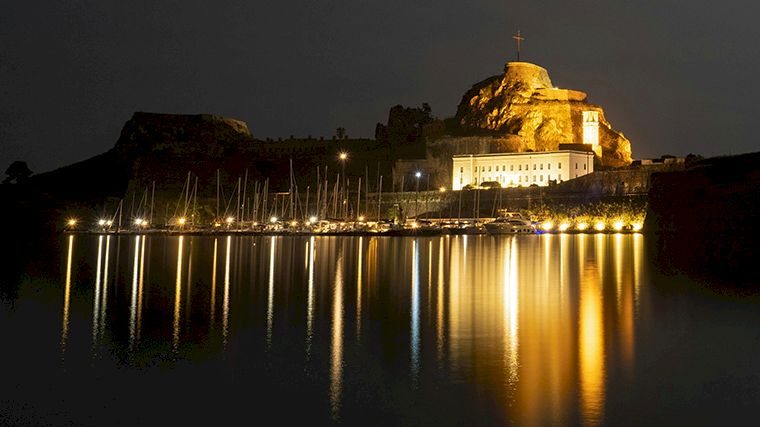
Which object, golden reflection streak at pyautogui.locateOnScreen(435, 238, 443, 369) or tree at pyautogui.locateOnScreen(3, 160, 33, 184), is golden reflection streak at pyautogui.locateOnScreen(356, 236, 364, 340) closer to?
golden reflection streak at pyautogui.locateOnScreen(435, 238, 443, 369)

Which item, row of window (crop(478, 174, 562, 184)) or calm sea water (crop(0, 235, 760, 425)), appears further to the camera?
row of window (crop(478, 174, 562, 184))

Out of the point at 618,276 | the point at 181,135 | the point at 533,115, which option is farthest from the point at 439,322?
the point at 181,135

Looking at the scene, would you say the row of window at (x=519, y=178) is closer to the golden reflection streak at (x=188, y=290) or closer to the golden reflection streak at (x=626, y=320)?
→ the golden reflection streak at (x=188, y=290)

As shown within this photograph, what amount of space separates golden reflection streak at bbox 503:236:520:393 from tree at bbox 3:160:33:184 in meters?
112

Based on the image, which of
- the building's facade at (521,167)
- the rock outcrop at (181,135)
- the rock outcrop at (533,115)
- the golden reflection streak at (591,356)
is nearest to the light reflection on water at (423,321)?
the golden reflection streak at (591,356)

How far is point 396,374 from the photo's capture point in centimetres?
1230

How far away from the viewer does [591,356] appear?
13.5 metres

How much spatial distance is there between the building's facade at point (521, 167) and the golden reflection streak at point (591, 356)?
189 ft

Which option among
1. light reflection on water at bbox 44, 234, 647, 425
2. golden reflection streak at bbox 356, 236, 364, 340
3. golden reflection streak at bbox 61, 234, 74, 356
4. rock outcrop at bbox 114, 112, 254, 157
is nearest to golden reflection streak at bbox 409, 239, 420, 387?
light reflection on water at bbox 44, 234, 647, 425

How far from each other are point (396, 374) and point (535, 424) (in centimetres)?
294

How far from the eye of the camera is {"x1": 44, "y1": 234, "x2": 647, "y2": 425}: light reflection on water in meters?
11.7

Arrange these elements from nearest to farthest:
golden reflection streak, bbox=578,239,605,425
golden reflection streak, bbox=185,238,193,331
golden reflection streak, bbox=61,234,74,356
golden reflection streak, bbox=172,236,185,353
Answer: golden reflection streak, bbox=578,239,605,425 < golden reflection streak, bbox=172,236,185,353 < golden reflection streak, bbox=61,234,74,356 < golden reflection streak, bbox=185,238,193,331

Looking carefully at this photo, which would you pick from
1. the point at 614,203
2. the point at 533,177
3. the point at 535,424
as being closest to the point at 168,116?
the point at 533,177

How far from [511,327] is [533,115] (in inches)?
2949
